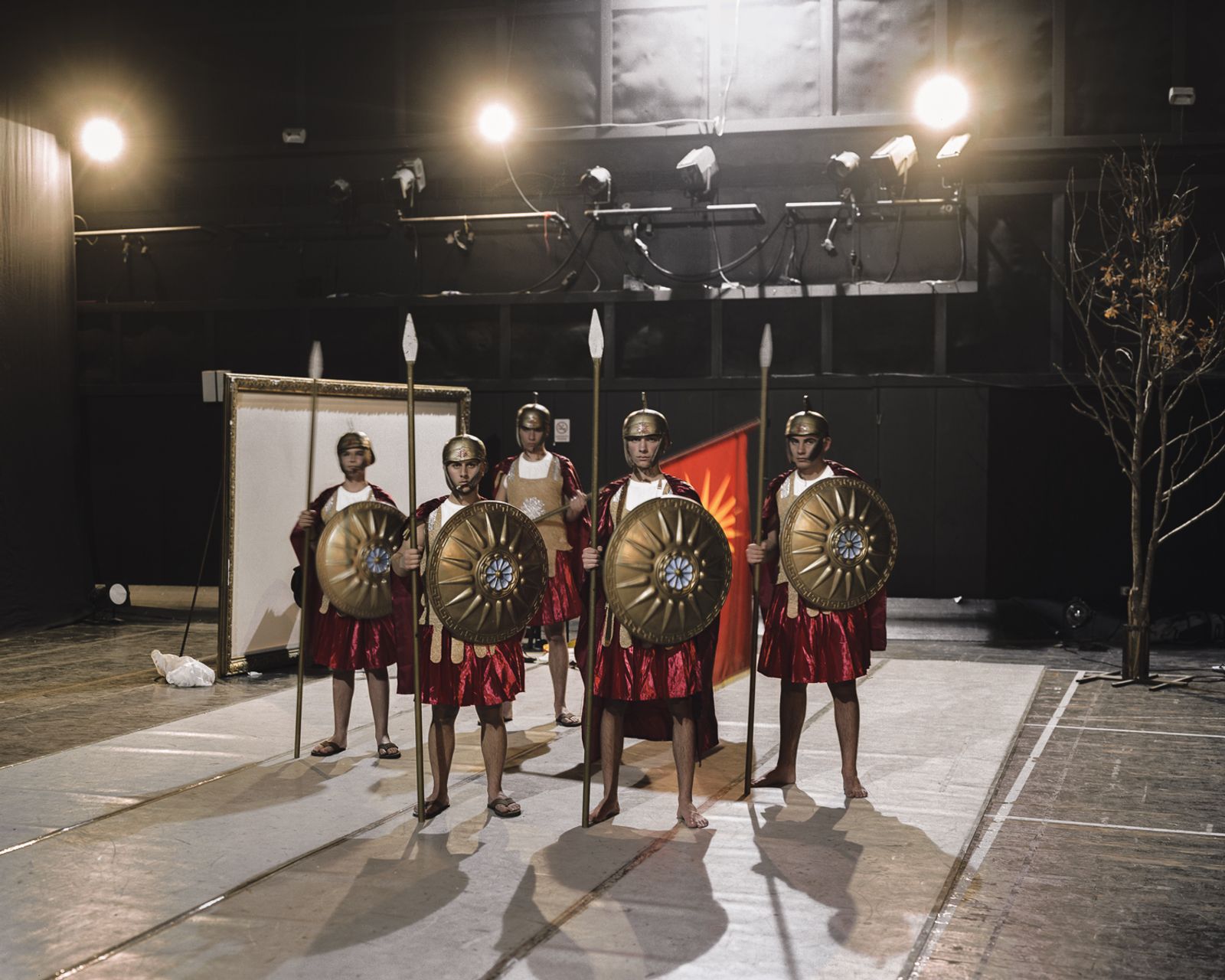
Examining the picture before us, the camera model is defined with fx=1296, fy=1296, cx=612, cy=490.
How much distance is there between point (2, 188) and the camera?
423 inches

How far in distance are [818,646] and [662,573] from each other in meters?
0.97

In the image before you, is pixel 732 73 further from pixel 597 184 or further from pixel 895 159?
pixel 895 159

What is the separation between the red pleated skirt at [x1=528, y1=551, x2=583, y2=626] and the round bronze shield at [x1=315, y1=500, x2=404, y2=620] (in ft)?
3.61

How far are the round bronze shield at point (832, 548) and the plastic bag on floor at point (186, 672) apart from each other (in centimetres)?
431

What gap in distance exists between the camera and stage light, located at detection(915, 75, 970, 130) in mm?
10492

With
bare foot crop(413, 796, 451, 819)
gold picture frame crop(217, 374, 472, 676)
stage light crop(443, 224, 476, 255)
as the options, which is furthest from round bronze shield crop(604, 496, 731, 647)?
stage light crop(443, 224, 476, 255)

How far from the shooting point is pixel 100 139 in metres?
11.8

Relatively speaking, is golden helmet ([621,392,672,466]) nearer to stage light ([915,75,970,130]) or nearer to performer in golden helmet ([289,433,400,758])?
performer in golden helmet ([289,433,400,758])

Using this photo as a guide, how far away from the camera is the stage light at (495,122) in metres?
11.2

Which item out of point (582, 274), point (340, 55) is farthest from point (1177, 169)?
point (340, 55)

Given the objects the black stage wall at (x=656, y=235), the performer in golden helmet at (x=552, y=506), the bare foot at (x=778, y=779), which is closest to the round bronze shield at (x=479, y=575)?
the bare foot at (x=778, y=779)

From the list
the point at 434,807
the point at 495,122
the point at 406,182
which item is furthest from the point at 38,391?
the point at 434,807

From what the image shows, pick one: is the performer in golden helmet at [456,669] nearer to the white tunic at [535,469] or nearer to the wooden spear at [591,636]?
the wooden spear at [591,636]

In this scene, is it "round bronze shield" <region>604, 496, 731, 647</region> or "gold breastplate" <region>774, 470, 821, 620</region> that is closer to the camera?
"round bronze shield" <region>604, 496, 731, 647</region>
